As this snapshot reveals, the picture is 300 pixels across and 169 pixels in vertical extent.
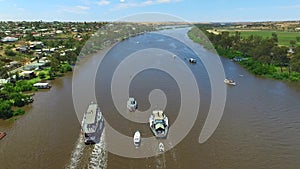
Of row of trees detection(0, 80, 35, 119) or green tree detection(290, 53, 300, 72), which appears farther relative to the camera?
green tree detection(290, 53, 300, 72)

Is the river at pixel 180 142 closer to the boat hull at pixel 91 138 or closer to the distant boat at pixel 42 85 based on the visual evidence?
the boat hull at pixel 91 138

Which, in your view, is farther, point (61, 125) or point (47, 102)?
point (47, 102)

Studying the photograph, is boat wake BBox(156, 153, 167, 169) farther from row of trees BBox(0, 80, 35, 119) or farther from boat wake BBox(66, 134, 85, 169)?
row of trees BBox(0, 80, 35, 119)

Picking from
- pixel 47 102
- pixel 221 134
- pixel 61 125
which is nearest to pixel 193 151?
pixel 221 134

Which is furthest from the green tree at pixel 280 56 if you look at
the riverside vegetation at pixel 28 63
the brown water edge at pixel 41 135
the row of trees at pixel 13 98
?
the row of trees at pixel 13 98

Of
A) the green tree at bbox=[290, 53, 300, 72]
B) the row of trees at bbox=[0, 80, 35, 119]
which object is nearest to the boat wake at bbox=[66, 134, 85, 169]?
the row of trees at bbox=[0, 80, 35, 119]

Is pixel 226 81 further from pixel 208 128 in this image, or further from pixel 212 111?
pixel 208 128
